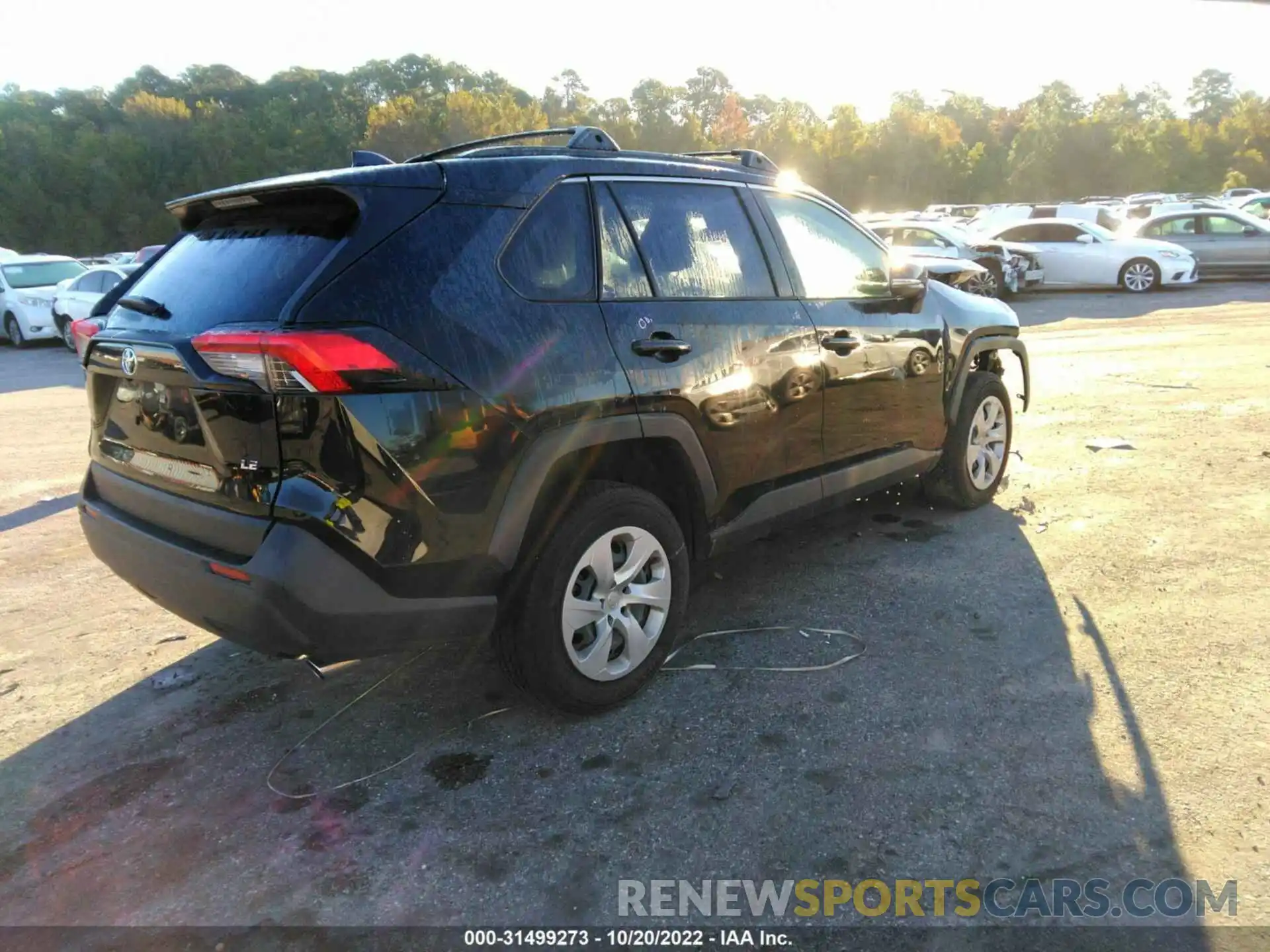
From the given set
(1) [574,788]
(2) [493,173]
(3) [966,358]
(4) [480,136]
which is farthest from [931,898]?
(4) [480,136]

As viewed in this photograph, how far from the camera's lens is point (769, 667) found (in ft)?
11.7

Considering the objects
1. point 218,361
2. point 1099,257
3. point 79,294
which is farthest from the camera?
point 1099,257

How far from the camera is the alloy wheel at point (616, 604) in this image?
3082 mm

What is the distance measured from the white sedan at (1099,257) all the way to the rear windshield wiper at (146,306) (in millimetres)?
17861

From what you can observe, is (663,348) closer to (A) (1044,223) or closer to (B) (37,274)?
(A) (1044,223)

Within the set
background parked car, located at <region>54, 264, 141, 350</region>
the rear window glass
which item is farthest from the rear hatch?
background parked car, located at <region>54, 264, 141, 350</region>

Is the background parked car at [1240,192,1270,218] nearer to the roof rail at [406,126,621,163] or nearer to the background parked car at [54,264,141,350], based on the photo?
the background parked car at [54,264,141,350]

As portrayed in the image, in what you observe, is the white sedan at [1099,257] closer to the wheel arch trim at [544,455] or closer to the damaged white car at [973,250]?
the damaged white car at [973,250]

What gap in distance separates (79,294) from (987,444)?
51.1 feet

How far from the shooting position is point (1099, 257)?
57.8 ft

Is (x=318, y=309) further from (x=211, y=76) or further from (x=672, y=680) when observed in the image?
(x=211, y=76)

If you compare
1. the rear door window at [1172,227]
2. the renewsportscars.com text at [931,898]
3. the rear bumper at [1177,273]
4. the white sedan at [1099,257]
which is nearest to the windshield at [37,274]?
the white sedan at [1099,257]

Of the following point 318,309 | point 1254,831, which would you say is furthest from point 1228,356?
point 318,309

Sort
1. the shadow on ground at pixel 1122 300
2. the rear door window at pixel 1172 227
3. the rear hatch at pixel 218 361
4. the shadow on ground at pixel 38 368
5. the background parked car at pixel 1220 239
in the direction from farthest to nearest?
1. the rear door window at pixel 1172 227
2. the background parked car at pixel 1220 239
3. the shadow on ground at pixel 1122 300
4. the shadow on ground at pixel 38 368
5. the rear hatch at pixel 218 361
